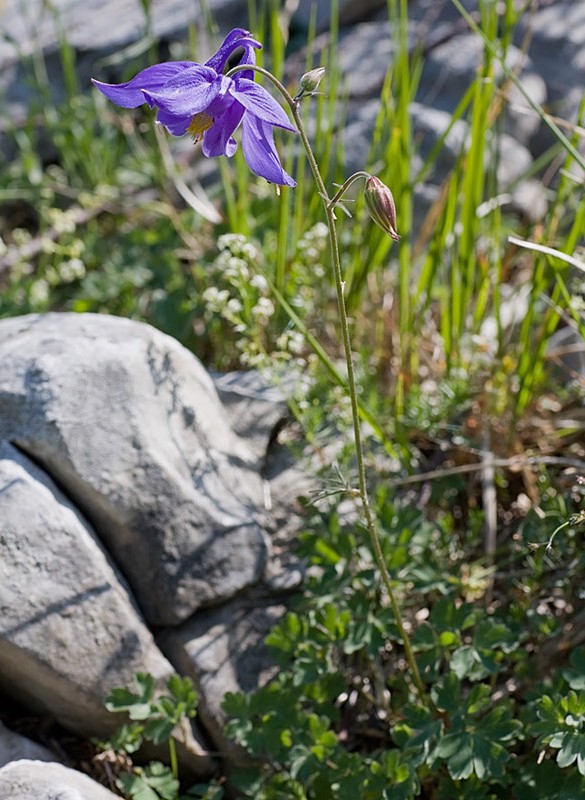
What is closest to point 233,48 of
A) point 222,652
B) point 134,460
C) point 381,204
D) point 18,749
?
point 381,204

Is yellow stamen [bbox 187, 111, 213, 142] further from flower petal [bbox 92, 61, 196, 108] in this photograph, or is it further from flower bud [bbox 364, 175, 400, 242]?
flower bud [bbox 364, 175, 400, 242]

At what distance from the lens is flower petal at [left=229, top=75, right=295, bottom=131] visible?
1527mm

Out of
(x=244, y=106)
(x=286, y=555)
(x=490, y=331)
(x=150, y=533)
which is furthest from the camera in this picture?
(x=490, y=331)

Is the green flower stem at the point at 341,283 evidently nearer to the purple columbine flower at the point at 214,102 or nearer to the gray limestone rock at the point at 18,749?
the purple columbine flower at the point at 214,102

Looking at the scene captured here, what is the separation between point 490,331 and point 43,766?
2.06 metres

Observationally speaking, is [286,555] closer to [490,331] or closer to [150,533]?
[150,533]

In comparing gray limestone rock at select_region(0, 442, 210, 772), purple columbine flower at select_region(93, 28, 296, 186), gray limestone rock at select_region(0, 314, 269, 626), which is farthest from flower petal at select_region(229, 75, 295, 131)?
gray limestone rock at select_region(0, 442, 210, 772)

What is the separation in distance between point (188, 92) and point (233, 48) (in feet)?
0.51

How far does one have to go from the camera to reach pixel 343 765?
6.50 feet

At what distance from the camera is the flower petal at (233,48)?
1.59m

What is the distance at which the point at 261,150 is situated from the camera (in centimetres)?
156

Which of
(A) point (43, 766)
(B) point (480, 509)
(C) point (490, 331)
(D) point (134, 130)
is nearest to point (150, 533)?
(A) point (43, 766)

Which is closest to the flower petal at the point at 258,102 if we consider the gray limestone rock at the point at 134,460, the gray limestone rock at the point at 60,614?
the gray limestone rock at the point at 134,460

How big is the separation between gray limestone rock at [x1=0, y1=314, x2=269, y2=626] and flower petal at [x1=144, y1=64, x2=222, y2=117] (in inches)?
36.5
